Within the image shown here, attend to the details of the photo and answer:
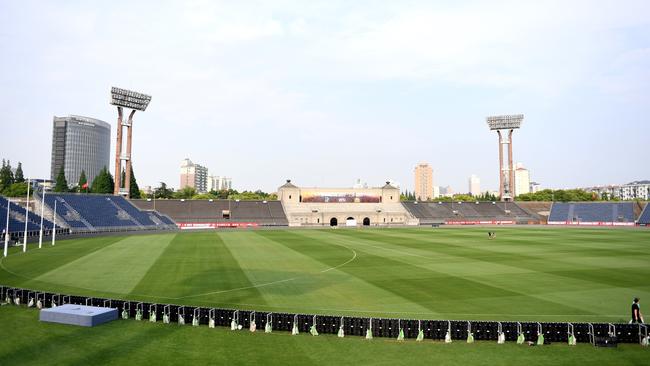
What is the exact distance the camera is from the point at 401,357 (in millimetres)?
17328

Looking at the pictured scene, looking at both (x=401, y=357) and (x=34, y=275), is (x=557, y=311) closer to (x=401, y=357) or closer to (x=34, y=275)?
(x=401, y=357)

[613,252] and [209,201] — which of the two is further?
[209,201]

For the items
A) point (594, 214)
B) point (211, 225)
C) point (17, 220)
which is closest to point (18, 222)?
point (17, 220)

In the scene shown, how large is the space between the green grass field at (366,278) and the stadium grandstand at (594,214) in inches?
2889

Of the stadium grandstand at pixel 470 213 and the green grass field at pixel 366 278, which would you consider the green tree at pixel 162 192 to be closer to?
the stadium grandstand at pixel 470 213

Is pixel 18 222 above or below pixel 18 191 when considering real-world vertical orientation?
below

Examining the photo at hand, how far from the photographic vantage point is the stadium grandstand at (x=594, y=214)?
388 feet

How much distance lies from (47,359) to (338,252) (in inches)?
1536

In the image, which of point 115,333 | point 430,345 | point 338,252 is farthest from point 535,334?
point 338,252

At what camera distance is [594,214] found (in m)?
124

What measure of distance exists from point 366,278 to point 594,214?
118 m

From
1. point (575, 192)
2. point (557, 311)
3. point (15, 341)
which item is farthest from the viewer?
point (575, 192)

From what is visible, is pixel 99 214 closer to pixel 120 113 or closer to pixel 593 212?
pixel 120 113

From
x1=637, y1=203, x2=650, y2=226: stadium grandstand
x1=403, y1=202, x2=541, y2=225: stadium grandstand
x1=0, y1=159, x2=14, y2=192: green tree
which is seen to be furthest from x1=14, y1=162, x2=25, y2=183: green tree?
x1=637, y1=203, x2=650, y2=226: stadium grandstand
